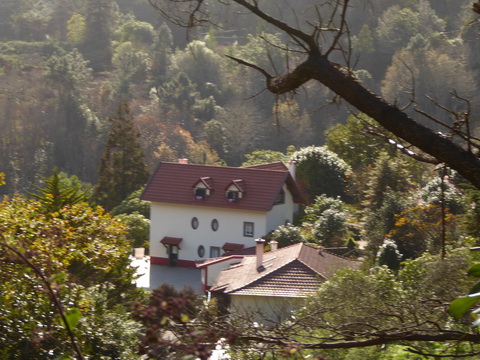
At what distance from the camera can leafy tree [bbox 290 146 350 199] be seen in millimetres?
31266

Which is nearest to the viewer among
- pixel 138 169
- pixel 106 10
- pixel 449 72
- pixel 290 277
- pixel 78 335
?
pixel 78 335

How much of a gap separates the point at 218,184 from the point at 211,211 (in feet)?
3.14

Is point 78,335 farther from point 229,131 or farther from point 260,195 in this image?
point 229,131

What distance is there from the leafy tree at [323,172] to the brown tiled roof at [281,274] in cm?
1129

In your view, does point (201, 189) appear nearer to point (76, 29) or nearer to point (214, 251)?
point (214, 251)

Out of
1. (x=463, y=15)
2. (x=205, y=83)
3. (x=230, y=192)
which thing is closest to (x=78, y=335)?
(x=230, y=192)

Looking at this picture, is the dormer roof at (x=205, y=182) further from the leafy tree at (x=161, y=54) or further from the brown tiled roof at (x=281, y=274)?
the leafy tree at (x=161, y=54)

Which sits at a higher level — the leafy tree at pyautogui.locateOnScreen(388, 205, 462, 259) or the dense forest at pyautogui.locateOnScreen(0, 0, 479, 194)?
the dense forest at pyautogui.locateOnScreen(0, 0, 479, 194)

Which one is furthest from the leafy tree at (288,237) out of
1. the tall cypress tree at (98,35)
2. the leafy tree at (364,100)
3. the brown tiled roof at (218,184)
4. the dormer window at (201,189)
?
the tall cypress tree at (98,35)

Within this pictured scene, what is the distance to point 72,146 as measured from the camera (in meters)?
52.7

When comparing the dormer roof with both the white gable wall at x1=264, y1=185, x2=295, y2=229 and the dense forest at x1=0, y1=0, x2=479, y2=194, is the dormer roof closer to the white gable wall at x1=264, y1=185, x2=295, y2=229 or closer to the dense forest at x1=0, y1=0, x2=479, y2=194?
the white gable wall at x1=264, y1=185, x2=295, y2=229

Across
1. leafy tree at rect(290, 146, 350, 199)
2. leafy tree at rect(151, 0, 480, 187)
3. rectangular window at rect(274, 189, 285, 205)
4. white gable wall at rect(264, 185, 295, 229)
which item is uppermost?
leafy tree at rect(290, 146, 350, 199)

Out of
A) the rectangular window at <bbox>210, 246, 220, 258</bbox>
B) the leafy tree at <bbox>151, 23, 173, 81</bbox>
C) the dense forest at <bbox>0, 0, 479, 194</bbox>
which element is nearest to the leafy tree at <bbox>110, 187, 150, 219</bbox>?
the rectangular window at <bbox>210, 246, 220, 258</bbox>

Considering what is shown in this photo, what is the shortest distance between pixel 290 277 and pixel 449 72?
37433 mm
